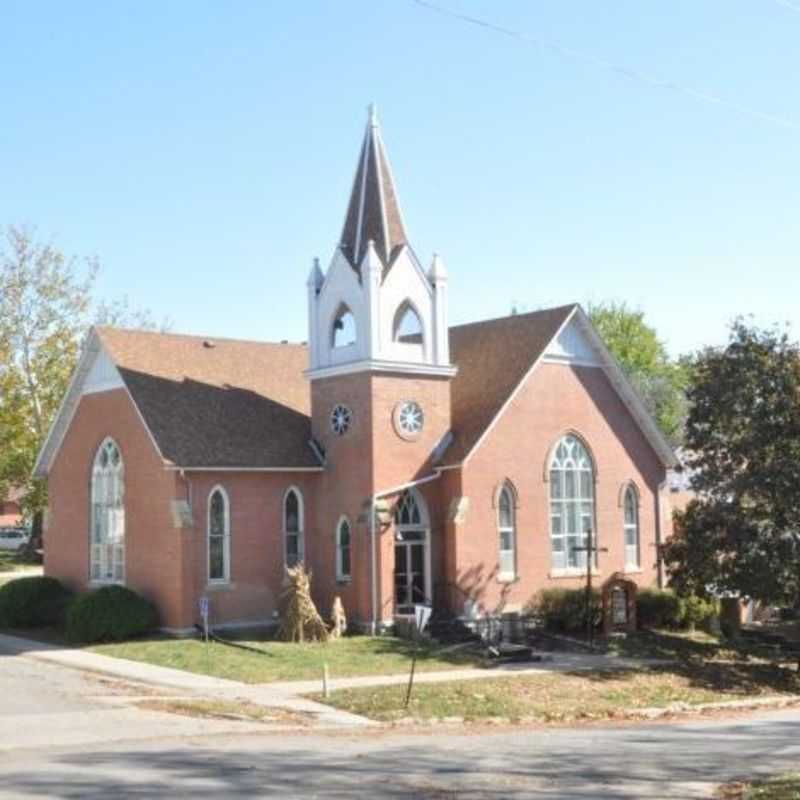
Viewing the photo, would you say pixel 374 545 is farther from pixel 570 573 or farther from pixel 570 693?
pixel 570 693

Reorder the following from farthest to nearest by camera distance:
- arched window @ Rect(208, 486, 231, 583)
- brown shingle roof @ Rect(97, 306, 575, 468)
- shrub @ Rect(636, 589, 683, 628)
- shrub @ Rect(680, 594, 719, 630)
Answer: shrub @ Rect(680, 594, 719, 630), shrub @ Rect(636, 589, 683, 628), brown shingle roof @ Rect(97, 306, 575, 468), arched window @ Rect(208, 486, 231, 583)

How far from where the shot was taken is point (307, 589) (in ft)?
105

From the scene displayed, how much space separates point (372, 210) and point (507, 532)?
9.69 m

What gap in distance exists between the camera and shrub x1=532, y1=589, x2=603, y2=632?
3506cm

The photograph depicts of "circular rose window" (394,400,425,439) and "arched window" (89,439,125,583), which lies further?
"arched window" (89,439,125,583)

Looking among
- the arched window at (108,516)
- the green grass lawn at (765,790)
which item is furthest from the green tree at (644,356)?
the green grass lawn at (765,790)

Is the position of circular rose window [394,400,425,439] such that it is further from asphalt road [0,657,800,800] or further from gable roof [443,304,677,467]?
asphalt road [0,657,800,800]

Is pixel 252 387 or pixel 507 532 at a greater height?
pixel 252 387


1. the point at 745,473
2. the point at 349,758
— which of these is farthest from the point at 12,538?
the point at 349,758

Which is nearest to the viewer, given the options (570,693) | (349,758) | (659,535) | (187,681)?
(349,758)

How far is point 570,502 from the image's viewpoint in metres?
37.1

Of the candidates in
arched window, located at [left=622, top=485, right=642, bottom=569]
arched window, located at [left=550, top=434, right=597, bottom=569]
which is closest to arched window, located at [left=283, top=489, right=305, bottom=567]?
arched window, located at [left=550, top=434, right=597, bottom=569]

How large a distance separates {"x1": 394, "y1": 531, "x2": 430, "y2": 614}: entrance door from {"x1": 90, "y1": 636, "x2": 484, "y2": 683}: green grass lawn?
1.80 meters

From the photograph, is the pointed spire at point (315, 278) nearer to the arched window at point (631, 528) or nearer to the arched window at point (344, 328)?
the arched window at point (344, 328)
